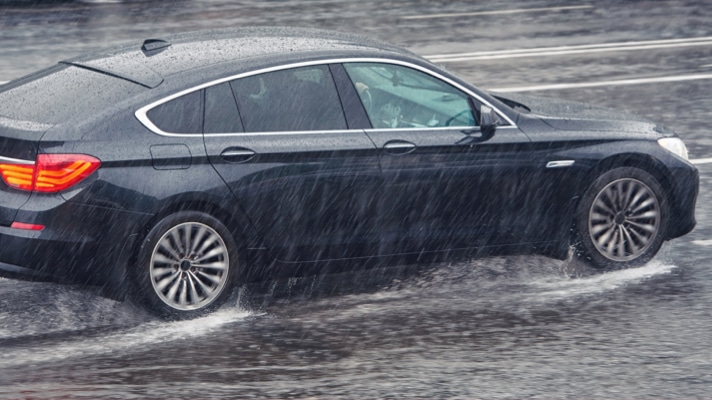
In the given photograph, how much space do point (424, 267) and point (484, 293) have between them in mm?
692

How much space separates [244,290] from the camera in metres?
8.40

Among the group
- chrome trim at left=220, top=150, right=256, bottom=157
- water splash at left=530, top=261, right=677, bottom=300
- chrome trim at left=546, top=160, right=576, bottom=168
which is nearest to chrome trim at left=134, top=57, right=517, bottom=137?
chrome trim at left=220, top=150, right=256, bottom=157

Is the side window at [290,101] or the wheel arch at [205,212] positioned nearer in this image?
the wheel arch at [205,212]

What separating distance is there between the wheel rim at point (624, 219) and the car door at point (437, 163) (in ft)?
1.85

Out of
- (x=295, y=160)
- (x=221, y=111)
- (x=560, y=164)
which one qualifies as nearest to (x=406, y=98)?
(x=295, y=160)

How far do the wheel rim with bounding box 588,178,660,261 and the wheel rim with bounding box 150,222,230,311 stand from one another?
242 cm

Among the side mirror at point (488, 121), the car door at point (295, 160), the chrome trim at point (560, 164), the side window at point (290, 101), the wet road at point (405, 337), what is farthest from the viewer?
the chrome trim at point (560, 164)

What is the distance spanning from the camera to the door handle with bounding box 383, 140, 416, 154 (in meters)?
8.07

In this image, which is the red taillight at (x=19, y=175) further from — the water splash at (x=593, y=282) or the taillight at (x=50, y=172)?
the water splash at (x=593, y=282)

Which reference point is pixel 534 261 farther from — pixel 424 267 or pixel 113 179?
pixel 113 179

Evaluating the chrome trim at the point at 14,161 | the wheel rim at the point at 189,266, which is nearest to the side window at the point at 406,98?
the wheel rim at the point at 189,266

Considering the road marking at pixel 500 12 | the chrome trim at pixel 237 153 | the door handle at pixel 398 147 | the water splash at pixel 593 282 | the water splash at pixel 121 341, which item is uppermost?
the road marking at pixel 500 12

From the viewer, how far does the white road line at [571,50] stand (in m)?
17.1

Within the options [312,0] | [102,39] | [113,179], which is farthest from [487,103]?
[312,0]
